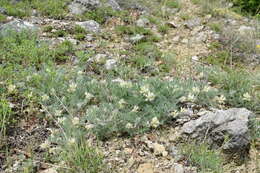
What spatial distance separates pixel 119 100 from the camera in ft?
10.8

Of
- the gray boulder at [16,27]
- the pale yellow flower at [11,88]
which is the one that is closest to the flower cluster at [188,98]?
the pale yellow flower at [11,88]

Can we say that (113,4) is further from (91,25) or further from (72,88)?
(72,88)

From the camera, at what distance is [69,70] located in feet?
14.1

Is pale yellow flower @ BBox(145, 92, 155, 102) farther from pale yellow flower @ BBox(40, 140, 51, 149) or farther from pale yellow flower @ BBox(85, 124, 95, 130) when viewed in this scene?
pale yellow flower @ BBox(40, 140, 51, 149)

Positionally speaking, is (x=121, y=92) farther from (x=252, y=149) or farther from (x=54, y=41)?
(x=54, y=41)

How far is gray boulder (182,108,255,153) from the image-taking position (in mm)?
2818

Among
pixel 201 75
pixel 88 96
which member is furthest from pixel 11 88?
pixel 201 75

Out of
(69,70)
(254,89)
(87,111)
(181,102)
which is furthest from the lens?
(69,70)

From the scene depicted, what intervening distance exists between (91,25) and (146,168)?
4003 millimetres

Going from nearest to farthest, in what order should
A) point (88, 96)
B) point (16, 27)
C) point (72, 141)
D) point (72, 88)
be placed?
point (72, 141), point (88, 96), point (72, 88), point (16, 27)

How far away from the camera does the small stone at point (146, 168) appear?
104 inches

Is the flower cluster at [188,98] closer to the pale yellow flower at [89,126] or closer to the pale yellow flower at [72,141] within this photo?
the pale yellow flower at [89,126]

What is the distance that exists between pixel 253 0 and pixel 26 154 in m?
7.04

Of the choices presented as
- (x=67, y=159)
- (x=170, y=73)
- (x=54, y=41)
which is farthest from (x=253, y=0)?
(x=67, y=159)
